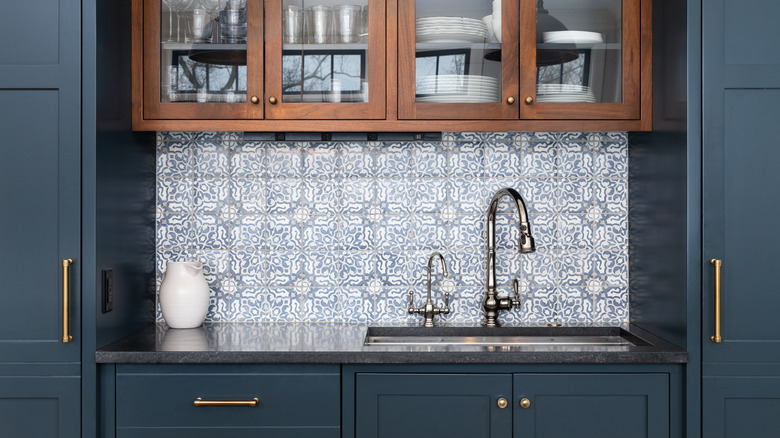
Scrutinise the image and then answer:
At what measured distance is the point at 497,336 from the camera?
224 cm

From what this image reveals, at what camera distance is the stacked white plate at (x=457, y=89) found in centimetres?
206

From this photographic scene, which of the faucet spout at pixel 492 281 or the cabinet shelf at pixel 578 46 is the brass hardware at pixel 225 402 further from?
the cabinet shelf at pixel 578 46

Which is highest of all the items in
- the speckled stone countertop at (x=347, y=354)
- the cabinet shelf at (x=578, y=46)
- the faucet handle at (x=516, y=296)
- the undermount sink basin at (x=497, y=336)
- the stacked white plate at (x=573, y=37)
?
the stacked white plate at (x=573, y=37)

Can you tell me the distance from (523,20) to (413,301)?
1.04m

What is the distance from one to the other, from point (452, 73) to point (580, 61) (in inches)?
16.3
